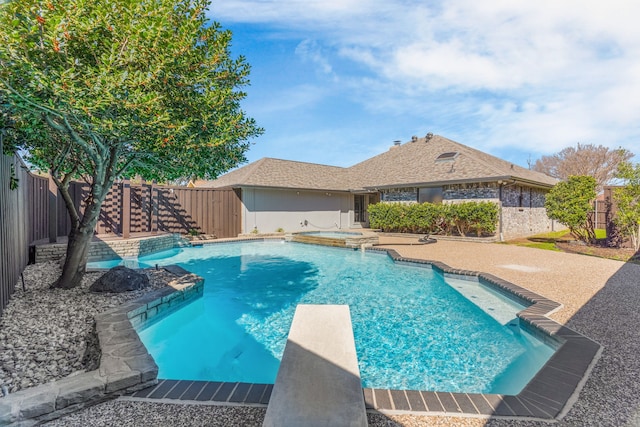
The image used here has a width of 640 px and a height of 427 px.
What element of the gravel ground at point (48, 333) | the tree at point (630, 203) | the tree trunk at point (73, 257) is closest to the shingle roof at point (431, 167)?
the tree at point (630, 203)

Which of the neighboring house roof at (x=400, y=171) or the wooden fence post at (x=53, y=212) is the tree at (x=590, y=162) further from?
the wooden fence post at (x=53, y=212)

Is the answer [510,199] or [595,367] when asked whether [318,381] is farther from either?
[510,199]

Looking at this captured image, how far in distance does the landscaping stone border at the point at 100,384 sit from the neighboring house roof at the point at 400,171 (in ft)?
43.7

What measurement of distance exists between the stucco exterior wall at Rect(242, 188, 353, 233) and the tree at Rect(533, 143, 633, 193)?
72.8ft

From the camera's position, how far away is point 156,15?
440 centimetres

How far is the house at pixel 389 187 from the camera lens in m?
15.6

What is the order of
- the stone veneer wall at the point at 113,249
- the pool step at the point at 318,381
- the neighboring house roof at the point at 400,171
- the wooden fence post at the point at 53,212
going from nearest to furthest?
the pool step at the point at 318,381
the stone veneer wall at the point at 113,249
the wooden fence post at the point at 53,212
the neighboring house roof at the point at 400,171

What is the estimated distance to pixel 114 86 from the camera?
12.6 feet

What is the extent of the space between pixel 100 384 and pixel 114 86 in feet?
11.4

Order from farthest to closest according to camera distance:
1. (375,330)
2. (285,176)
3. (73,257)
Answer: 1. (285,176)
2. (73,257)
3. (375,330)

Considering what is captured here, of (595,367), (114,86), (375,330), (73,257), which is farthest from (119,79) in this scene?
(595,367)

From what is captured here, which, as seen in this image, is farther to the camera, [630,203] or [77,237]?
[630,203]

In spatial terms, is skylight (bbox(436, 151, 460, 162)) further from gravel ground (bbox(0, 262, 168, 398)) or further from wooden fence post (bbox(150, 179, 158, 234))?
gravel ground (bbox(0, 262, 168, 398))

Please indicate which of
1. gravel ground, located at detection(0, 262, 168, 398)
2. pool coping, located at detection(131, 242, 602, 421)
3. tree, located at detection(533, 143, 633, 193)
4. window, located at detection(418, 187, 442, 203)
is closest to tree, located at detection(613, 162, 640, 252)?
window, located at detection(418, 187, 442, 203)
